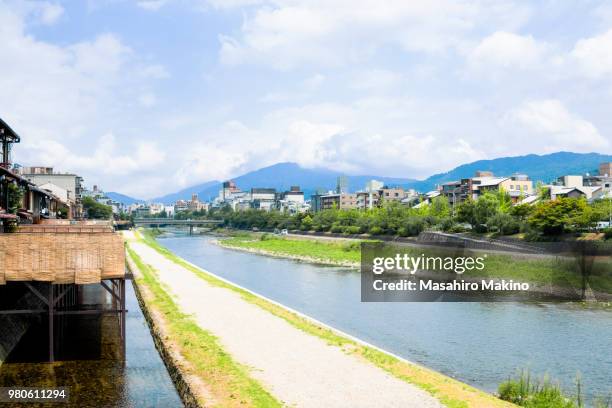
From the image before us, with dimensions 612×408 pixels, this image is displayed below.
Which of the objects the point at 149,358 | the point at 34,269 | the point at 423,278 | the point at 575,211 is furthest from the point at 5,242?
the point at 575,211

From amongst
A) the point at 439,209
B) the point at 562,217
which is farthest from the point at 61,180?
the point at 562,217

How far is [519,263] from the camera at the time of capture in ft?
138

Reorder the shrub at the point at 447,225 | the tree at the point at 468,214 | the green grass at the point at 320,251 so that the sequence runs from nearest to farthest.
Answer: the green grass at the point at 320,251
the tree at the point at 468,214
the shrub at the point at 447,225

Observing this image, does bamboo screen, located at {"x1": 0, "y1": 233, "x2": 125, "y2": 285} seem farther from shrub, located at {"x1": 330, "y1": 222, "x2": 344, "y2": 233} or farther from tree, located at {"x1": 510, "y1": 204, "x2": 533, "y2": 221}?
shrub, located at {"x1": 330, "y1": 222, "x2": 344, "y2": 233}

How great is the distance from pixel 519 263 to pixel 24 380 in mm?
33484

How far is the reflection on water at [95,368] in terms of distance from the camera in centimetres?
1633

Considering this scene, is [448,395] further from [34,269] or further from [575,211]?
[575,211]

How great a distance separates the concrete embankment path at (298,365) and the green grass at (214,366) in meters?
0.31

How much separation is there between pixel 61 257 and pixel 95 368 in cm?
377

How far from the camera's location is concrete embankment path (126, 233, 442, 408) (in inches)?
549

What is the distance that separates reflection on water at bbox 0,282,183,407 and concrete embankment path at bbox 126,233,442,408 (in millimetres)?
2331

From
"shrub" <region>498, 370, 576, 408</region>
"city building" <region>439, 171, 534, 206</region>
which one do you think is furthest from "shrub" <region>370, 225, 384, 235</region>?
"shrub" <region>498, 370, 576, 408</region>

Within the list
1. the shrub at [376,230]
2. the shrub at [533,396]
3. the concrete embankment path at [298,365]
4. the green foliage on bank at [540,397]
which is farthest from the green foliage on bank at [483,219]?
the shrub at [533,396]

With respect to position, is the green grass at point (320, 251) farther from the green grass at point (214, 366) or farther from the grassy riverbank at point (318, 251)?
the green grass at point (214, 366)
